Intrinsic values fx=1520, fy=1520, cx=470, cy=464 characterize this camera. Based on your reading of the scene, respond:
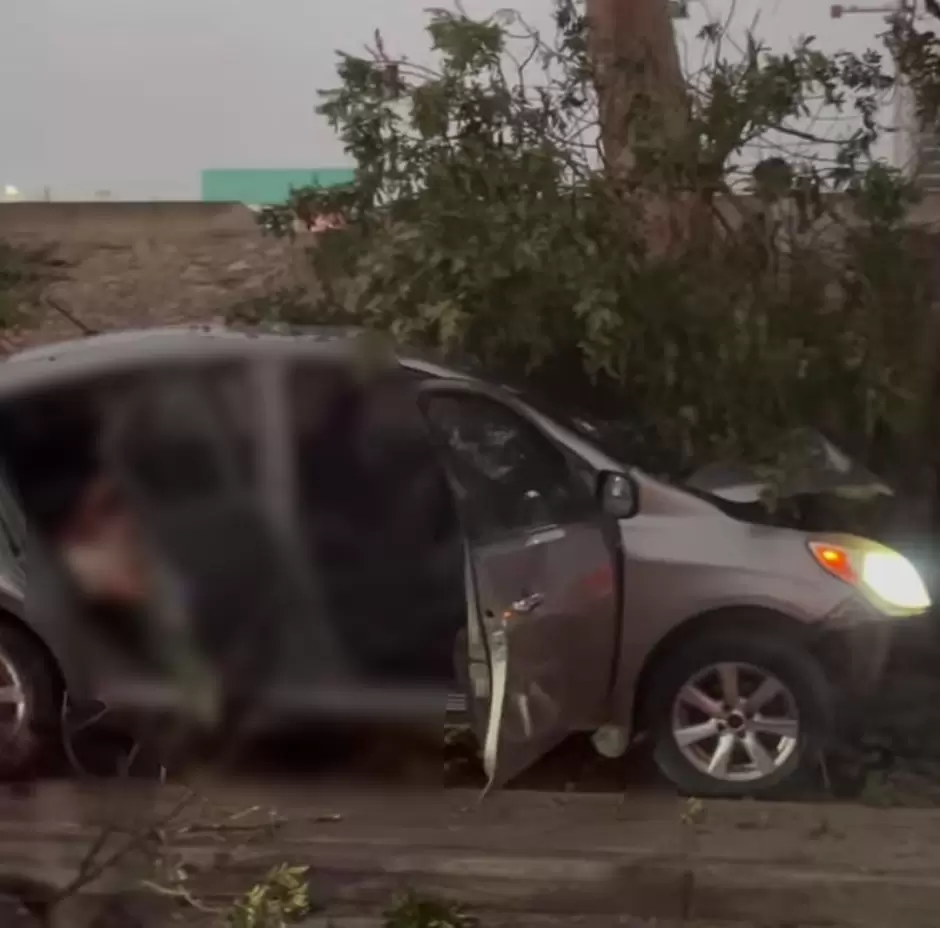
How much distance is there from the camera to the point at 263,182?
379 cm

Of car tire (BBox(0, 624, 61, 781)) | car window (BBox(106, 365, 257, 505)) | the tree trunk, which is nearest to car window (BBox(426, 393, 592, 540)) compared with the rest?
car window (BBox(106, 365, 257, 505))

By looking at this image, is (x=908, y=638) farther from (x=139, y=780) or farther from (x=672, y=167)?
(x=139, y=780)

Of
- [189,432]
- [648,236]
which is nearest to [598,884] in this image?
[189,432]

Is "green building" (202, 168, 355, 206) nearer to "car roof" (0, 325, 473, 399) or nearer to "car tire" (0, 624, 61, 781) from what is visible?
"car roof" (0, 325, 473, 399)

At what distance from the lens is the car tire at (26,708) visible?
369cm

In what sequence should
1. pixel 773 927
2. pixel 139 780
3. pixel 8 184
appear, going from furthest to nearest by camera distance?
pixel 8 184 → pixel 139 780 → pixel 773 927

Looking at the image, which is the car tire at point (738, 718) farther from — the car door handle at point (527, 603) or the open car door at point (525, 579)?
the car door handle at point (527, 603)

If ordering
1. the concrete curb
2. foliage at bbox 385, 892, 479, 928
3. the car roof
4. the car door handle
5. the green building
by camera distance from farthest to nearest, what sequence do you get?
the green building
the car roof
the car door handle
the concrete curb
foliage at bbox 385, 892, 479, 928

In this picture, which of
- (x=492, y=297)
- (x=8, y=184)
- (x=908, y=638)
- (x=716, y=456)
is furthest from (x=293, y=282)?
(x=908, y=638)

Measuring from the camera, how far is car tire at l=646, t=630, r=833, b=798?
146 inches

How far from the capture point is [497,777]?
3.69 meters

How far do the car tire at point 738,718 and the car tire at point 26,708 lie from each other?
147 centimetres

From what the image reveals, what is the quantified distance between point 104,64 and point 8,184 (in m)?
0.39

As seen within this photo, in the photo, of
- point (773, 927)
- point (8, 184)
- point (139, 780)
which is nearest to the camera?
point (773, 927)
